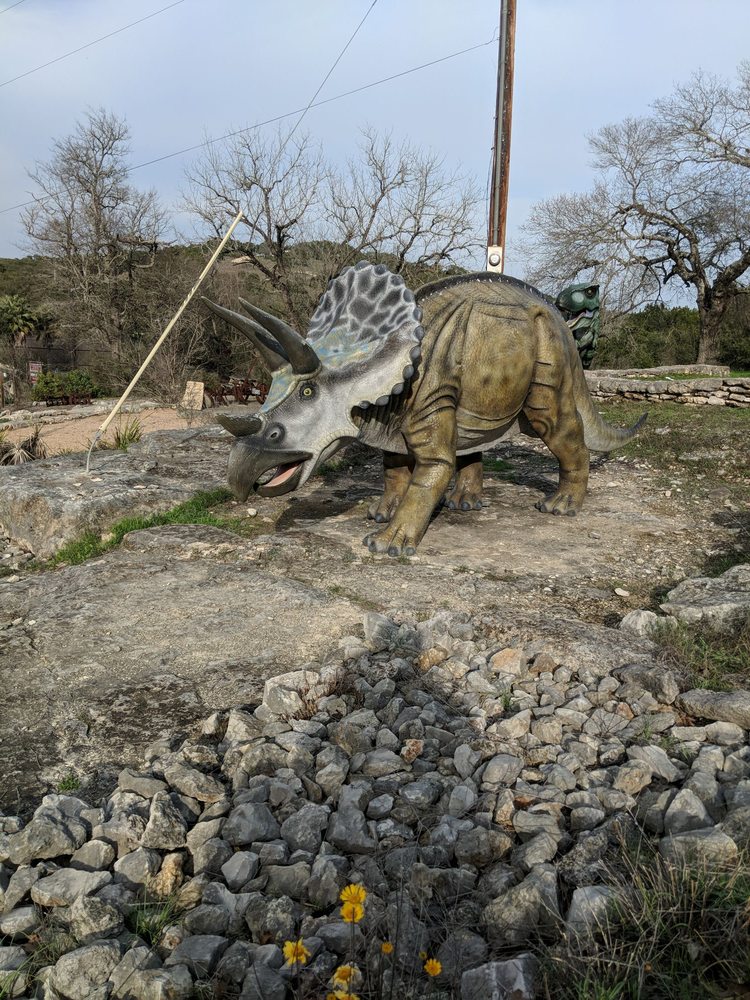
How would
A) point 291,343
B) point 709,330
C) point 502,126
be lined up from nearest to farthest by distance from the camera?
point 291,343
point 502,126
point 709,330

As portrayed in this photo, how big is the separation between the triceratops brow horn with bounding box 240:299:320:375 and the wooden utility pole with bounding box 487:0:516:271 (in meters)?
4.34

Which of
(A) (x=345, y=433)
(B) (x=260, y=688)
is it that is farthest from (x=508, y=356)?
(B) (x=260, y=688)

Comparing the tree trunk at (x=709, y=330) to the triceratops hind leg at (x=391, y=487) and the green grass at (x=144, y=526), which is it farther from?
the green grass at (x=144, y=526)

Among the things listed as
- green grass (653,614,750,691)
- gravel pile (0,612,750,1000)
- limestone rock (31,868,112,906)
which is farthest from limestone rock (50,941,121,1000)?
green grass (653,614,750,691)

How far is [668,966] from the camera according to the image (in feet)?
4.30

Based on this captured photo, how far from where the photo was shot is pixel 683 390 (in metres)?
10.4

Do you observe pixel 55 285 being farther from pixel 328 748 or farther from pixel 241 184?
pixel 328 748

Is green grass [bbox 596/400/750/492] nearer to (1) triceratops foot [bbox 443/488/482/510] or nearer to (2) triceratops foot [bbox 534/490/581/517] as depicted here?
(2) triceratops foot [bbox 534/490/581/517]

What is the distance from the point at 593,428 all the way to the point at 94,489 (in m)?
3.53

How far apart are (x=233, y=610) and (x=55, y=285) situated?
75.3 ft

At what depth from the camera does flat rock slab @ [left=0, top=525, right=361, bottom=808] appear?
2279 mm

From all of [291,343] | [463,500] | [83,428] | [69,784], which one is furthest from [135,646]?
[83,428]

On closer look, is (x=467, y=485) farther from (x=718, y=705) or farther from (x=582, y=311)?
(x=718, y=705)

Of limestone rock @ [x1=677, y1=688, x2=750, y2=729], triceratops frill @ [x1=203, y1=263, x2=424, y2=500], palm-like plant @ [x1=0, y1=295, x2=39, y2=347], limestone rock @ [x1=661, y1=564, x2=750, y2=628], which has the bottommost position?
limestone rock @ [x1=677, y1=688, x2=750, y2=729]
